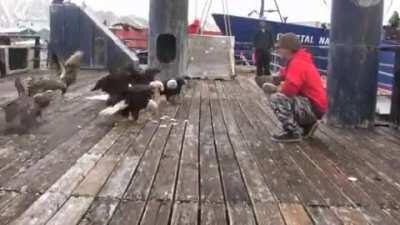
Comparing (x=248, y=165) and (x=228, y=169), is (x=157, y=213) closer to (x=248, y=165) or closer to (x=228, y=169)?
(x=228, y=169)

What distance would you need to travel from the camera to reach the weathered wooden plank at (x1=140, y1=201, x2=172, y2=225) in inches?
148

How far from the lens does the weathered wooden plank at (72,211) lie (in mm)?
3723

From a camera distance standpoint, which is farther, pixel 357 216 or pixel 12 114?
pixel 12 114

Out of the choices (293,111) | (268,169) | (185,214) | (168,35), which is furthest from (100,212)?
(168,35)

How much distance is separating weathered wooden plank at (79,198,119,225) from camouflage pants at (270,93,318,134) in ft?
9.85

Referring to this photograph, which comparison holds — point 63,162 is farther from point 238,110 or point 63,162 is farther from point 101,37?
point 101,37

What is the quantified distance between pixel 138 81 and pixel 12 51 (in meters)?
8.93

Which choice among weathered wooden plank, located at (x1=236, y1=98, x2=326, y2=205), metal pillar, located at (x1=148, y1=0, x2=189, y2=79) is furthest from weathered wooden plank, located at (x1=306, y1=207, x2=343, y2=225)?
metal pillar, located at (x1=148, y1=0, x2=189, y2=79)

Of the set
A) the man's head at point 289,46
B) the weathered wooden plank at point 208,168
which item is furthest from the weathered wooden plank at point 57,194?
the man's head at point 289,46

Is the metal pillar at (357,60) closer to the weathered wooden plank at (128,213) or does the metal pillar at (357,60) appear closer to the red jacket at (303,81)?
the red jacket at (303,81)

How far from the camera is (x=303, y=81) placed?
6672 millimetres

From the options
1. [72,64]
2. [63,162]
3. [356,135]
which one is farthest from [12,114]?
[356,135]

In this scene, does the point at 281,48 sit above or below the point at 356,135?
above

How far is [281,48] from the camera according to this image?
6.78 meters
